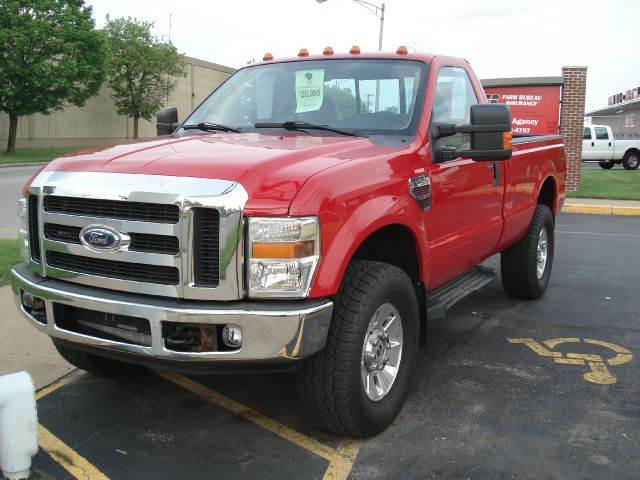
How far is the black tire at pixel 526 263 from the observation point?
20.1 feet

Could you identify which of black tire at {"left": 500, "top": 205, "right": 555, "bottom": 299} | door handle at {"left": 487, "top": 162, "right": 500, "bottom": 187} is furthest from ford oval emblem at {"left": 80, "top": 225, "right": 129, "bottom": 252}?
black tire at {"left": 500, "top": 205, "right": 555, "bottom": 299}

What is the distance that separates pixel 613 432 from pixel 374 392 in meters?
1.30

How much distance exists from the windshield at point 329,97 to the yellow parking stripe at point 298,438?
1.68m

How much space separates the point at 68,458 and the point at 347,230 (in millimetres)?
1782

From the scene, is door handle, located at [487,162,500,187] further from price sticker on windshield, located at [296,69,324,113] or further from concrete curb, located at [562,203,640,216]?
concrete curb, located at [562,203,640,216]

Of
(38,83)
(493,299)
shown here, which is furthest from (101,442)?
(38,83)

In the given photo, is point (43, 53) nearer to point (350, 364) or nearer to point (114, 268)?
point (114, 268)

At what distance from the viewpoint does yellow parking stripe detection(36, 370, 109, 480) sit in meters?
3.20

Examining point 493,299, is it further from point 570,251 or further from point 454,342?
point 570,251

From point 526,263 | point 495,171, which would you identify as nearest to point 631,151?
point 526,263

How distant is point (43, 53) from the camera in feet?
92.0

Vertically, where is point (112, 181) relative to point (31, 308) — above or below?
above

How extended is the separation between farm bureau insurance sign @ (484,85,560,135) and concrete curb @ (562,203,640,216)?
7.46 feet

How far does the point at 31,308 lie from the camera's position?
351 cm
